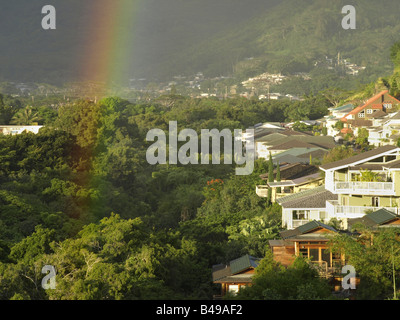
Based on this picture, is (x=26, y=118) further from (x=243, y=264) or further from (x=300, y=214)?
(x=243, y=264)

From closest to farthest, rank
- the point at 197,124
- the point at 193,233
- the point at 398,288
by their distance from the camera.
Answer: the point at 398,288 → the point at 193,233 → the point at 197,124

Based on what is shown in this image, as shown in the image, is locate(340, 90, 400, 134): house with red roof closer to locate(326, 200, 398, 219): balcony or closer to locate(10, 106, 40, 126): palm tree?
locate(10, 106, 40, 126): palm tree

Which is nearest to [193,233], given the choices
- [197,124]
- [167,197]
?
[167,197]

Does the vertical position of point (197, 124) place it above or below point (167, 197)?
above

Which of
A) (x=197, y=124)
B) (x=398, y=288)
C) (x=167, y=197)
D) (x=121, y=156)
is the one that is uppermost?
(x=197, y=124)


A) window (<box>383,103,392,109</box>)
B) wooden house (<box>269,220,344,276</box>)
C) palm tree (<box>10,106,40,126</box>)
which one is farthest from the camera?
palm tree (<box>10,106,40,126</box>)

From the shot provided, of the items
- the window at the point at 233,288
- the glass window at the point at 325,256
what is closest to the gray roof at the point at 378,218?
the glass window at the point at 325,256

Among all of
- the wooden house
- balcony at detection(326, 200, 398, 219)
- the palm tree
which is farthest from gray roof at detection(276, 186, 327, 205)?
the palm tree

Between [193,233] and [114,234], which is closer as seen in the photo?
[114,234]
